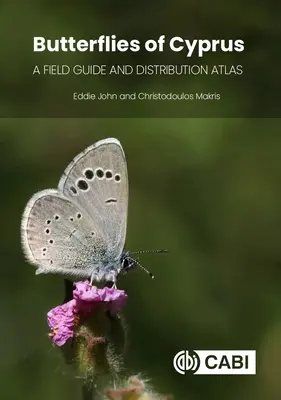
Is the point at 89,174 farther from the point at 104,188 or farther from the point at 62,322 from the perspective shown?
the point at 62,322

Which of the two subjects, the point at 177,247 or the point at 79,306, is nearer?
the point at 79,306

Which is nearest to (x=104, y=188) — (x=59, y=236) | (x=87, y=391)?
(x=59, y=236)

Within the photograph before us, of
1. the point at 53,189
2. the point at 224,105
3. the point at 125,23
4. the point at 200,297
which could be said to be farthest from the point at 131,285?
the point at 125,23

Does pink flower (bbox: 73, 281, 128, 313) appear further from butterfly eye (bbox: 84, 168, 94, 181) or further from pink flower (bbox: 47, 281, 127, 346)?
butterfly eye (bbox: 84, 168, 94, 181)

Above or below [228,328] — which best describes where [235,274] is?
above
